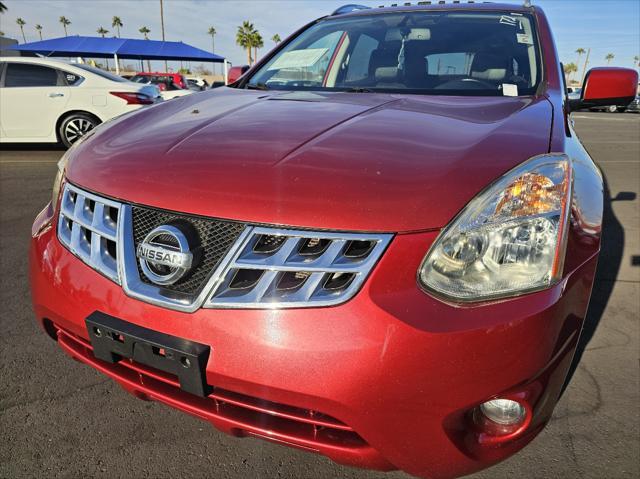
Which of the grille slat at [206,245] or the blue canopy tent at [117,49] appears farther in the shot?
the blue canopy tent at [117,49]

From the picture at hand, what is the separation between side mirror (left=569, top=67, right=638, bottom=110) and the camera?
2.41 metres

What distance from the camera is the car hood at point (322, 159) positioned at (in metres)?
1.13

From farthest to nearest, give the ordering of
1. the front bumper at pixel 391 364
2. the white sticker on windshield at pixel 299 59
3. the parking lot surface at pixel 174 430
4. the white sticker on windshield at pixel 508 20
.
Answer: the white sticker on windshield at pixel 299 59
the white sticker on windshield at pixel 508 20
the parking lot surface at pixel 174 430
the front bumper at pixel 391 364

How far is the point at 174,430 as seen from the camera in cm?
175

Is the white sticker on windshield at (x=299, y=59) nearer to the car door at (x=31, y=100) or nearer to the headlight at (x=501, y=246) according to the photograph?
the headlight at (x=501, y=246)

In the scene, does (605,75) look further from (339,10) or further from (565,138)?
(339,10)

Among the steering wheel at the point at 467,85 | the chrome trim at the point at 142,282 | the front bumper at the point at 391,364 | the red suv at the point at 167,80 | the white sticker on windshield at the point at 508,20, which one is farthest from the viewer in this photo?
the red suv at the point at 167,80

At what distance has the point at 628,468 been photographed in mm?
1566

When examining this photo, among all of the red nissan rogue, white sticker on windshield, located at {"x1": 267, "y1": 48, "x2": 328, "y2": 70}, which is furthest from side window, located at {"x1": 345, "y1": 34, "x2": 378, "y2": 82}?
the red nissan rogue

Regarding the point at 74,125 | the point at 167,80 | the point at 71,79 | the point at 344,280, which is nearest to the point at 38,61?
the point at 71,79

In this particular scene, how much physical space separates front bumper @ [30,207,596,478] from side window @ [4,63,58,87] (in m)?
7.35

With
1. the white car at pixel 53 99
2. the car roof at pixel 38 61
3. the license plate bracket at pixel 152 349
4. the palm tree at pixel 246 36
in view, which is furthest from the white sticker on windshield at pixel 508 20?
the palm tree at pixel 246 36

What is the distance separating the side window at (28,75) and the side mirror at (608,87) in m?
7.28

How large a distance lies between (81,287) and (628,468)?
1.85 m
